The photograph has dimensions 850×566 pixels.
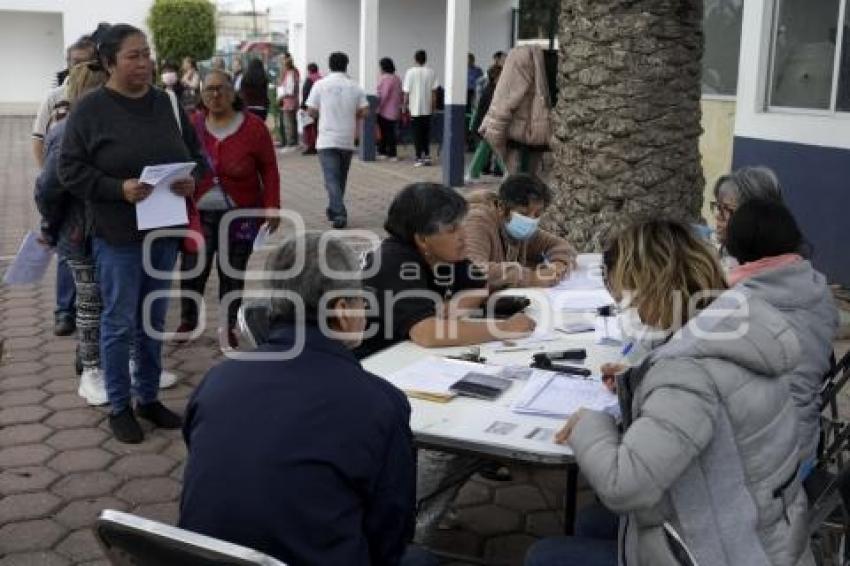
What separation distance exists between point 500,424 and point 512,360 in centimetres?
61

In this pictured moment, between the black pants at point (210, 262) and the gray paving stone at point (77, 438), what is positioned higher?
the black pants at point (210, 262)

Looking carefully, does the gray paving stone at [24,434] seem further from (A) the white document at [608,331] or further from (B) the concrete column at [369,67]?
(B) the concrete column at [369,67]

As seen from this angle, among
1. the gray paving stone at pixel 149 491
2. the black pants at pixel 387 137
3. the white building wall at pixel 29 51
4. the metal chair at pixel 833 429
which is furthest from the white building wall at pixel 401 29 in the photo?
the metal chair at pixel 833 429

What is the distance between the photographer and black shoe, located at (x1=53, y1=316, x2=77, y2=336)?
6.08 m

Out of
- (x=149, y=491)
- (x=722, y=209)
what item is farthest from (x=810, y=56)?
(x=149, y=491)

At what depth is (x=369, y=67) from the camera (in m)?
16.1

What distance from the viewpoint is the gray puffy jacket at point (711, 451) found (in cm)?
194

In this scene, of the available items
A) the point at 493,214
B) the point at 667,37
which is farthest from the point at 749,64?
the point at 493,214

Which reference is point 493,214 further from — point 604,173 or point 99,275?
point 99,275

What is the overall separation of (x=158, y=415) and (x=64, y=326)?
1.94 metres

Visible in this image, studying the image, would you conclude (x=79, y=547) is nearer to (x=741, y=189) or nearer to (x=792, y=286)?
(x=792, y=286)

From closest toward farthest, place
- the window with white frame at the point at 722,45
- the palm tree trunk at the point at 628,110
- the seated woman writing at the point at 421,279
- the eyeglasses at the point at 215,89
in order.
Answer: the seated woman writing at the point at 421,279 → the palm tree trunk at the point at 628,110 → the eyeglasses at the point at 215,89 → the window with white frame at the point at 722,45

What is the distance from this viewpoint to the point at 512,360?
3.13 meters

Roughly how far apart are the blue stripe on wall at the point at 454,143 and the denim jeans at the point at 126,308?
9.04 m
